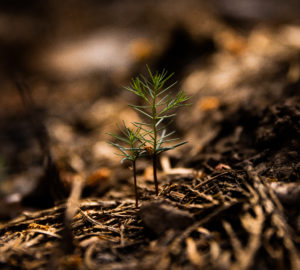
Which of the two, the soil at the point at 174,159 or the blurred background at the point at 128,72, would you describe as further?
the blurred background at the point at 128,72

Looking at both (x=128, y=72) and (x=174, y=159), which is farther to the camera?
(x=128, y=72)

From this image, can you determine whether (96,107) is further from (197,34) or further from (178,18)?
(178,18)

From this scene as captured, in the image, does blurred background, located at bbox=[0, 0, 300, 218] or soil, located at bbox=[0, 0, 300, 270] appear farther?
blurred background, located at bbox=[0, 0, 300, 218]

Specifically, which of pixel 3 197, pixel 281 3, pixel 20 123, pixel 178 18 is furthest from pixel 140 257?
pixel 281 3

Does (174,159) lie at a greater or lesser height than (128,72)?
lesser
